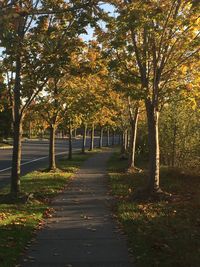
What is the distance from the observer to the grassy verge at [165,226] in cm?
760

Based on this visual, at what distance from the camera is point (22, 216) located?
38.2 ft

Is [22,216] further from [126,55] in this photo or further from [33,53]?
[126,55]

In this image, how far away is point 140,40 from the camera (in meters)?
16.5

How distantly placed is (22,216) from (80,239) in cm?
283

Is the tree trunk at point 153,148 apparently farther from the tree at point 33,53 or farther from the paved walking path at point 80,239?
the tree at point 33,53

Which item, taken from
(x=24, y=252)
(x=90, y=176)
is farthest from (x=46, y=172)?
(x=24, y=252)

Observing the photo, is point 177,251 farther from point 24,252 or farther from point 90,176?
point 90,176

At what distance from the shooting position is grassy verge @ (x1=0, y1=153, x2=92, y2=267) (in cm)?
821

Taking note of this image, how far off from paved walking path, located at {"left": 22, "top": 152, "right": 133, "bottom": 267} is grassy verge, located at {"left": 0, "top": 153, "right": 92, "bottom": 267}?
22 cm

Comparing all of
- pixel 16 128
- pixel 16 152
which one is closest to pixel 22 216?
pixel 16 152

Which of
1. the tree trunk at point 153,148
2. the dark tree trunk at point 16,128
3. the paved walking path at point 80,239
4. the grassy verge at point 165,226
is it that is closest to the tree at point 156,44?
the tree trunk at point 153,148

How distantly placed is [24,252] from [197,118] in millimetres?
18333

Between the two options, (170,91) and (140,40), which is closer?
(170,91)

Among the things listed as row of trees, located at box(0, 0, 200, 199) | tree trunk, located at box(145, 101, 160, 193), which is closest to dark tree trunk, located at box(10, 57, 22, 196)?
row of trees, located at box(0, 0, 200, 199)
